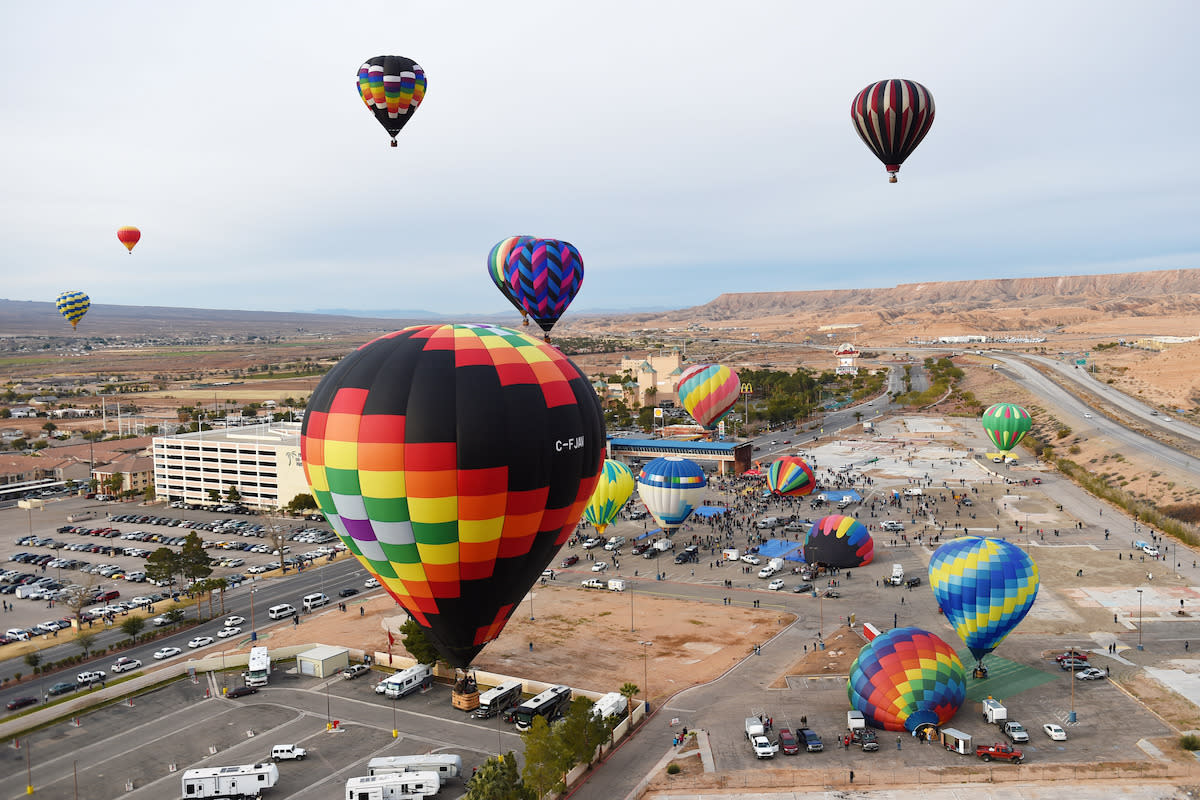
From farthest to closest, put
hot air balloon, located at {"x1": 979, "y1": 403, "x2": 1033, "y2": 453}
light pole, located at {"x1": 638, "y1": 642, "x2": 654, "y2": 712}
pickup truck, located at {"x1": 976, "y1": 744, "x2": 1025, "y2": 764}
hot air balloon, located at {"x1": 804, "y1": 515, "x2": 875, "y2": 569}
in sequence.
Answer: hot air balloon, located at {"x1": 979, "y1": 403, "x2": 1033, "y2": 453} → hot air balloon, located at {"x1": 804, "y1": 515, "x2": 875, "y2": 569} → light pole, located at {"x1": 638, "y1": 642, "x2": 654, "y2": 712} → pickup truck, located at {"x1": 976, "y1": 744, "x2": 1025, "y2": 764}

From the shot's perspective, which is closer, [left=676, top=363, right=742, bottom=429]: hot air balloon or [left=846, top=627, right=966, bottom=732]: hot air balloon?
[left=846, top=627, right=966, bottom=732]: hot air balloon

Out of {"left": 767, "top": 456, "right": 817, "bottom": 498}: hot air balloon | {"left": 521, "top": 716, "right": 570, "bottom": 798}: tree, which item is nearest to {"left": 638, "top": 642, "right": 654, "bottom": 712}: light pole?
{"left": 521, "top": 716, "right": 570, "bottom": 798}: tree

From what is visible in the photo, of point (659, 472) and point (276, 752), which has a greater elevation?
point (659, 472)

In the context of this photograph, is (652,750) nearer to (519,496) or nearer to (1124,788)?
(519,496)

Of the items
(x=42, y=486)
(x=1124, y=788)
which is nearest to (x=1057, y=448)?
(x=1124, y=788)

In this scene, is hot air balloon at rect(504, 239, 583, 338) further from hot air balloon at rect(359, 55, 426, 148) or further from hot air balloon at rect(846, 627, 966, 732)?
hot air balloon at rect(846, 627, 966, 732)

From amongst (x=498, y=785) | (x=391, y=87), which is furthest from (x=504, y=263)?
(x=498, y=785)
